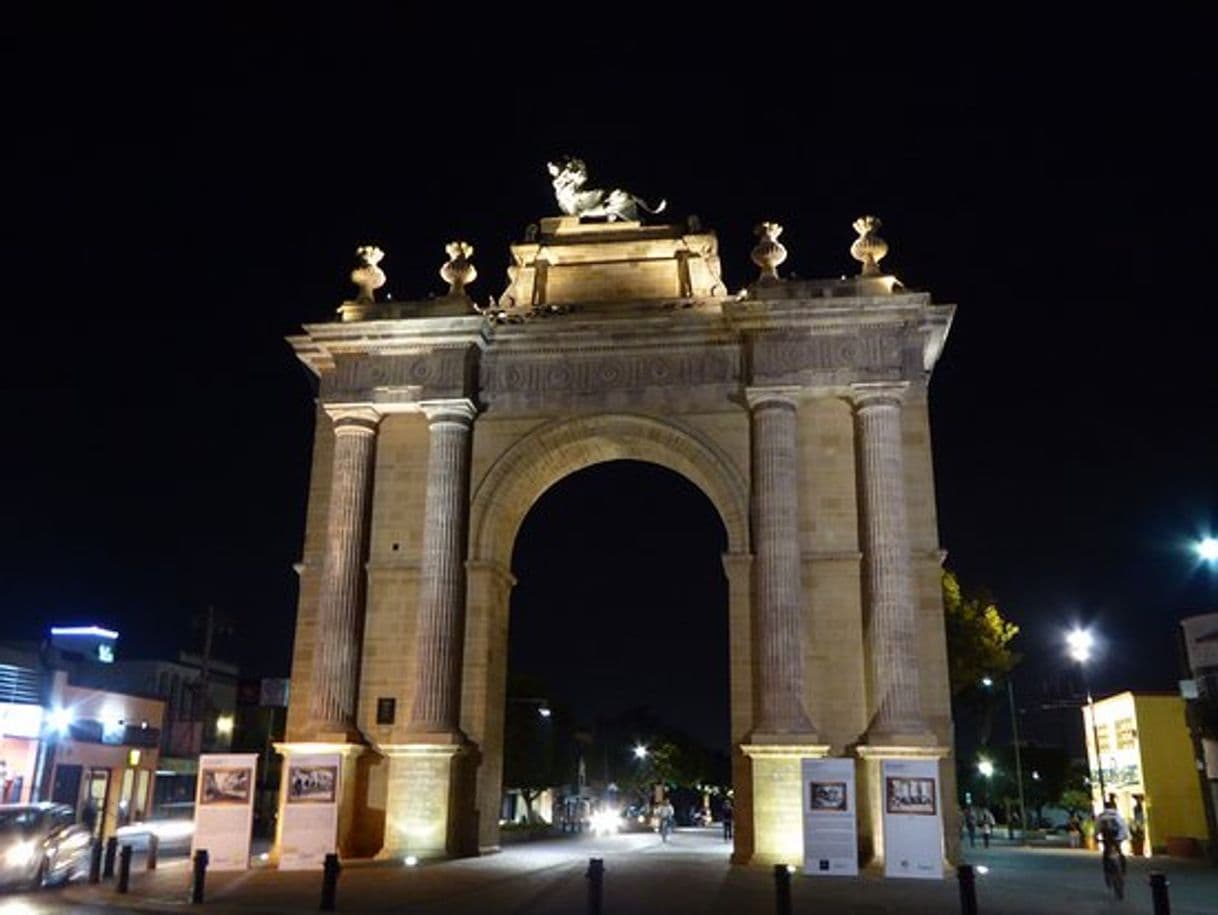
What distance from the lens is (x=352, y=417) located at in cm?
2464

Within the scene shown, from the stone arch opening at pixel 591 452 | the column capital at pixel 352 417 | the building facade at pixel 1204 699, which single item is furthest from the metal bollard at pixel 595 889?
the building facade at pixel 1204 699

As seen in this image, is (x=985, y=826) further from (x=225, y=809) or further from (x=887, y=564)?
(x=225, y=809)

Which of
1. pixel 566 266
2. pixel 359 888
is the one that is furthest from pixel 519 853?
pixel 566 266

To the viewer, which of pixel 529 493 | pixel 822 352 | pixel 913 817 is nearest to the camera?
pixel 913 817

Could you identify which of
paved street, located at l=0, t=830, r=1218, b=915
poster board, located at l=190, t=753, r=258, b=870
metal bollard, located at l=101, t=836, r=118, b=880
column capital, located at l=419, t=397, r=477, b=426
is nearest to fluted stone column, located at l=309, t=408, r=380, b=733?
column capital, located at l=419, t=397, r=477, b=426

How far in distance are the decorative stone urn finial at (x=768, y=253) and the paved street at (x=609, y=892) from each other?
12.1 meters

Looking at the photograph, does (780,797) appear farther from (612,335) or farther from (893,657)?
(612,335)

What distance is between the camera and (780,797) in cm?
2045

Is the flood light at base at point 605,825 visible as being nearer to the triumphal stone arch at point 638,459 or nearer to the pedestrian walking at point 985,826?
the pedestrian walking at point 985,826

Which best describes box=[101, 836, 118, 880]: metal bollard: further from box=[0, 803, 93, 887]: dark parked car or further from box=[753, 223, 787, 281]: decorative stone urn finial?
box=[753, 223, 787, 281]: decorative stone urn finial

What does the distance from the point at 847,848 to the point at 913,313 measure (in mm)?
10706

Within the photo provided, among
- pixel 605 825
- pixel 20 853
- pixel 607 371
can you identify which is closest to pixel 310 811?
pixel 20 853

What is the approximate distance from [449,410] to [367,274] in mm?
4174

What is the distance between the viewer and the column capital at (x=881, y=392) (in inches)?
893
